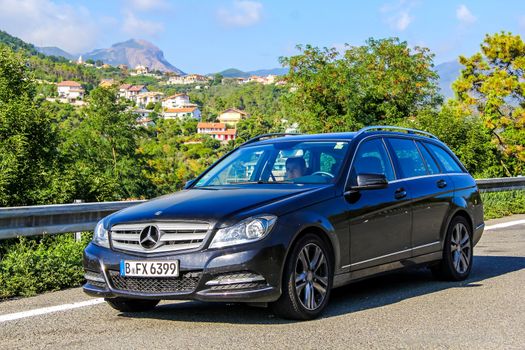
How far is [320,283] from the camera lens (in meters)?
6.16

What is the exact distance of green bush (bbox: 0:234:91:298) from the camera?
770 centimetres

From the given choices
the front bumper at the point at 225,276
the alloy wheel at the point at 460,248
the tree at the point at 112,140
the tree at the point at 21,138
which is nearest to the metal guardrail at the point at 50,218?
the front bumper at the point at 225,276

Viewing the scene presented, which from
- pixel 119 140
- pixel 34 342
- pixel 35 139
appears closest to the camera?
pixel 34 342

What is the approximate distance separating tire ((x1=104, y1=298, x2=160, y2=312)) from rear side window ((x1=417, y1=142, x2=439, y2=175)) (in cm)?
340

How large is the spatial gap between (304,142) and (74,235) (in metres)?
4.36

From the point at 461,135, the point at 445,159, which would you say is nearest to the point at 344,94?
the point at 461,135

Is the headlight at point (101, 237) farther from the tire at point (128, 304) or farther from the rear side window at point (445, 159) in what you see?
the rear side window at point (445, 159)

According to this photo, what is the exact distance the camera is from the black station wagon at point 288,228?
18.5ft

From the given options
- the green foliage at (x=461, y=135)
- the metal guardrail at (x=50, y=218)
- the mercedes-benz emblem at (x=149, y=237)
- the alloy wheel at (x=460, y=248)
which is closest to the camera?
the mercedes-benz emblem at (x=149, y=237)

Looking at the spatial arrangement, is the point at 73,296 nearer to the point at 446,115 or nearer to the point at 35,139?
the point at 35,139

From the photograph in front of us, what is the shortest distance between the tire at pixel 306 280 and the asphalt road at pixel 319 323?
109 millimetres

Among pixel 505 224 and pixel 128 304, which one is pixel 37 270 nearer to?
pixel 128 304

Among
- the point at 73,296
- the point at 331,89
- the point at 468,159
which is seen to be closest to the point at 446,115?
the point at 468,159

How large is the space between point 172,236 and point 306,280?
109 cm
